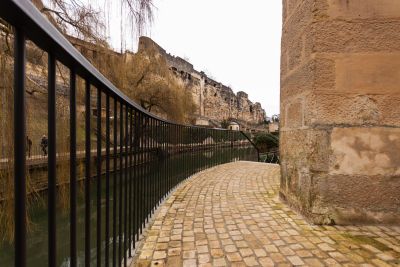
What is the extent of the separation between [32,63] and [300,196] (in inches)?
134

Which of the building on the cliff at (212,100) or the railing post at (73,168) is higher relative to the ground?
the building on the cliff at (212,100)

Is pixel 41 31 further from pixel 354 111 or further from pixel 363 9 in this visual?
pixel 363 9

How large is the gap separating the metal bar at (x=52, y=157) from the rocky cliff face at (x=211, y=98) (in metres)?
21.0

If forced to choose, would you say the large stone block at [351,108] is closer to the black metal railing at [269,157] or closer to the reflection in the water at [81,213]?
the reflection in the water at [81,213]

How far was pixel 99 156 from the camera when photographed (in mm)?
1312

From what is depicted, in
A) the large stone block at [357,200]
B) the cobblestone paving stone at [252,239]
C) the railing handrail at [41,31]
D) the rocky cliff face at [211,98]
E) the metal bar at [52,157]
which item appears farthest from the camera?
the rocky cliff face at [211,98]

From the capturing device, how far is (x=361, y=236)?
2242mm

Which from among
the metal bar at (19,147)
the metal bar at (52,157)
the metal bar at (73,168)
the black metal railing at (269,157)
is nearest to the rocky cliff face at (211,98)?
the black metal railing at (269,157)

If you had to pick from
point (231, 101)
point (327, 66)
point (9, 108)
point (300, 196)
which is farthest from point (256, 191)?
point (231, 101)

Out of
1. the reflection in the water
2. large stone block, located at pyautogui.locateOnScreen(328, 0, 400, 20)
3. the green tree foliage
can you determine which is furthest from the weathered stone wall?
the green tree foliage

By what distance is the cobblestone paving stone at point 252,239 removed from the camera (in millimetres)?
1835

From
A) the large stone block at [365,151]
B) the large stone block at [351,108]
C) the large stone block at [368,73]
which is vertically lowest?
the large stone block at [365,151]

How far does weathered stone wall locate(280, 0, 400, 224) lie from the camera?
253 centimetres

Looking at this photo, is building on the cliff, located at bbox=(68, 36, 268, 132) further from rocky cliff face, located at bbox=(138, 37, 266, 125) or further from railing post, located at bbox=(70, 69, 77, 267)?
railing post, located at bbox=(70, 69, 77, 267)
